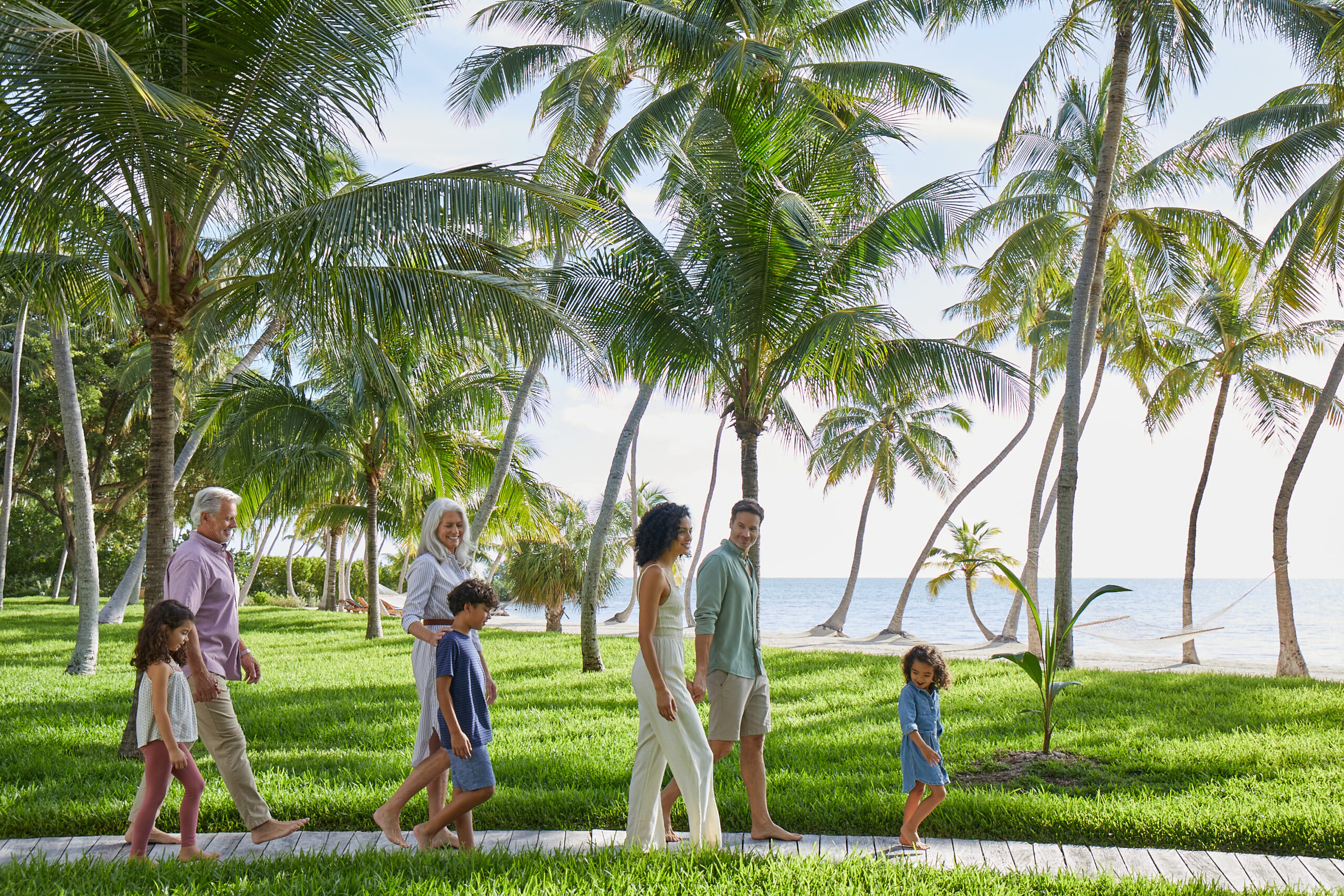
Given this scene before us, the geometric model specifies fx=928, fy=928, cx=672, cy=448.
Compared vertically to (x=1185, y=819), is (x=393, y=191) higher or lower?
higher

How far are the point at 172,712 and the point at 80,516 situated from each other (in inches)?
372

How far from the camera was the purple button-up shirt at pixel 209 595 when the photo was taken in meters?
4.31

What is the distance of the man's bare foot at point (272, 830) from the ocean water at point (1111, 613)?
10.6 metres

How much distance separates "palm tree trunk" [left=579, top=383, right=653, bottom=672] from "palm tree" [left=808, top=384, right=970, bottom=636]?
722 inches

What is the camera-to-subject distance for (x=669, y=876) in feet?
12.0

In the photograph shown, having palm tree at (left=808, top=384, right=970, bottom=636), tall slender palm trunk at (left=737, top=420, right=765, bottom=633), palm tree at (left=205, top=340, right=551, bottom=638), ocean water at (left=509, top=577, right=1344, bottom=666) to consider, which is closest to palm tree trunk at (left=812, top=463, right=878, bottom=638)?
palm tree at (left=808, top=384, right=970, bottom=636)

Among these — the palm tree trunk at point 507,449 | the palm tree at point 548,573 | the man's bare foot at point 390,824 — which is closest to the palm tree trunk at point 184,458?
the palm tree trunk at point 507,449

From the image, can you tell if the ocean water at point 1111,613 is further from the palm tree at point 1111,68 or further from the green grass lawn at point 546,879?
the green grass lawn at point 546,879

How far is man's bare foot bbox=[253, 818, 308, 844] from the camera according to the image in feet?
15.0

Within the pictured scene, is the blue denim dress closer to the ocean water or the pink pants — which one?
the pink pants

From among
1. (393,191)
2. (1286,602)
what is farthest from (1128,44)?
(393,191)

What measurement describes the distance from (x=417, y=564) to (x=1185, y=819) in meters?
4.13

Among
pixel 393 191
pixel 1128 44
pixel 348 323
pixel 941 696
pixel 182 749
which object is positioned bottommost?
pixel 941 696

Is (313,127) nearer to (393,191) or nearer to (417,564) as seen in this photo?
(393,191)
